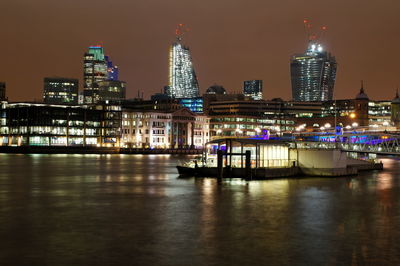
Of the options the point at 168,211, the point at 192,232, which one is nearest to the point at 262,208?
the point at 168,211

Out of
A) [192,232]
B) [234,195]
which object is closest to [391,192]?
[234,195]

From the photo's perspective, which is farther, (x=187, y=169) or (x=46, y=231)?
(x=187, y=169)

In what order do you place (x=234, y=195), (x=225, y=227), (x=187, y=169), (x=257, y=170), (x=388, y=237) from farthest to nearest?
(x=187, y=169) → (x=257, y=170) → (x=234, y=195) → (x=225, y=227) → (x=388, y=237)

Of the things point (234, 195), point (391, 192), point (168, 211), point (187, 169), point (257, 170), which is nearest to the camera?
point (168, 211)

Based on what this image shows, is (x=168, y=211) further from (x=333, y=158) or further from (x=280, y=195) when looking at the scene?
(x=333, y=158)

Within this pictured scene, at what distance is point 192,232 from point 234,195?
65.4 feet

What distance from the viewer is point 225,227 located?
121ft

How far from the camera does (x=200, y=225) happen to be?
124ft

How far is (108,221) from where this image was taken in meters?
38.7

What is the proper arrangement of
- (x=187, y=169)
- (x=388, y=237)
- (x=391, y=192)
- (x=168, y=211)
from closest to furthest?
(x=388, y=237), (x=168, y=211), (x=391, y=192), (x=187, y=169)

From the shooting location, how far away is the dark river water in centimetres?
2848

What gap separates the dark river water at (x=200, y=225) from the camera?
28484mm

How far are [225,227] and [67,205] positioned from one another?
15629 mm

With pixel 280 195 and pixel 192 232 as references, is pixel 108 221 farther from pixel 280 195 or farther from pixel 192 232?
pixel 280 195
